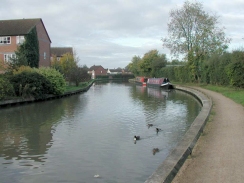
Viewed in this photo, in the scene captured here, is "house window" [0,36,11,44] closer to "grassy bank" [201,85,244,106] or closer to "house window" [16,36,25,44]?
"house window" [16,36,25,44]

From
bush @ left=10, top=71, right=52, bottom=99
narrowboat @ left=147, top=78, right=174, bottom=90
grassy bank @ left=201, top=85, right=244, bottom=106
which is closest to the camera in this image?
grassy bank @ left=201, top=85, right=244, bottom=106

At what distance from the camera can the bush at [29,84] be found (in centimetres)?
2289

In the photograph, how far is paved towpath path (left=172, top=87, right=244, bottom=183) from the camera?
5.16 m

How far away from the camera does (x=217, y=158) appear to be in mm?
6258

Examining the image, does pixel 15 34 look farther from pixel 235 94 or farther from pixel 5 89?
pixel 235 94

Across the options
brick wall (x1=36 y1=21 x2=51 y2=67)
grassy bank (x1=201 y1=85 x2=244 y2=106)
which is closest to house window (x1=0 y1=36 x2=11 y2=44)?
brick wall (x1=36 y1=21 x2=51 y2=67)

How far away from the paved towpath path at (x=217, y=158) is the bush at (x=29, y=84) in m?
16.2

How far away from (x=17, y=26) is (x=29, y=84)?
18.2 m

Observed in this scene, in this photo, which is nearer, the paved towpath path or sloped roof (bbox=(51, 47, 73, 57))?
the paved towpath path

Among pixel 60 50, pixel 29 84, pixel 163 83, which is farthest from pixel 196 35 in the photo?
pixel 60 50

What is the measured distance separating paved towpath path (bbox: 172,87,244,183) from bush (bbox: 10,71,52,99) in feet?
53.3

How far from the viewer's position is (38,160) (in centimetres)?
805

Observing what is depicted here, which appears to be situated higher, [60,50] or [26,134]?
[60,50]

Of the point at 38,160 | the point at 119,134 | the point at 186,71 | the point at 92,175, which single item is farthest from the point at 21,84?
the point at 186,71
